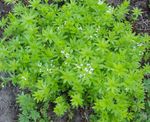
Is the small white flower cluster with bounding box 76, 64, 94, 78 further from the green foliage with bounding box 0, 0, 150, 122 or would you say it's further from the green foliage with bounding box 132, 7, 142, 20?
the green foliage with bounding box 132, 7, 142, 20

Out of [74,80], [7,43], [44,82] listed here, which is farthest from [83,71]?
[7,43]

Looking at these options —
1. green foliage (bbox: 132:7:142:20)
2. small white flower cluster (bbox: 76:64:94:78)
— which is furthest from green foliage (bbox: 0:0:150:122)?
green foliage (bbox: 132:7:142:20)

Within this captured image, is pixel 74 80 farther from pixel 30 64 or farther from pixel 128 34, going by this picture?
pixel 128 34

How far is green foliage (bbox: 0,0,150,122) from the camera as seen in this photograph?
10.5 feet

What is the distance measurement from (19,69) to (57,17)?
29.2 inches

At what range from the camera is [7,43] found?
3.60 meters

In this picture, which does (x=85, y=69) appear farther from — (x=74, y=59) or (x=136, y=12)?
(x=136, y=12)

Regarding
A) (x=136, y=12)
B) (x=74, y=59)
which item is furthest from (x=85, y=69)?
(x=136, y=12)

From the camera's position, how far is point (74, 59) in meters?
3.29

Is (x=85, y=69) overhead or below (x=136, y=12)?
below

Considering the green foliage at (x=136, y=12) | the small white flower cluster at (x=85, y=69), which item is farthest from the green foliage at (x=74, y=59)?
the green foliage at (x=136, y=12)

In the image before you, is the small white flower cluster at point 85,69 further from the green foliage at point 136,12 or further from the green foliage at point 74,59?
the green foliage at point 136,12

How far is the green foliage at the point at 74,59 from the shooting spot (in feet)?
10.5

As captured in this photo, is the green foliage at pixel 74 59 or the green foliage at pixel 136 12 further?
the green foliage at pixel 136 12
